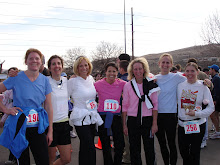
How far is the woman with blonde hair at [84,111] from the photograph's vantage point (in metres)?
3.28

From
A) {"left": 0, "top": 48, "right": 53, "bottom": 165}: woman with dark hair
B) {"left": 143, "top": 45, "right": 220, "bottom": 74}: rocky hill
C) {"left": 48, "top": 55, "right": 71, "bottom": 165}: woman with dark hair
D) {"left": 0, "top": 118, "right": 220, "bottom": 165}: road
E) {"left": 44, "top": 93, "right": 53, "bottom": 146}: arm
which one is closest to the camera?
{"left": 0, "top": 48, "right": 53, "bottom": 165}: woman with dark hair

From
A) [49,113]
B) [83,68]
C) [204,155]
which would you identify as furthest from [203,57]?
[49,113]

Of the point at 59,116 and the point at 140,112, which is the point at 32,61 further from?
the point at 140,112

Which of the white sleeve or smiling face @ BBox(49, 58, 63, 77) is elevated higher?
smiling face @ BBox(49, 58, 63, 77)

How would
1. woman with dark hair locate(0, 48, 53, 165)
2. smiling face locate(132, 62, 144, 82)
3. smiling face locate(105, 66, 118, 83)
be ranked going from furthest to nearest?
smiling face locate(105, 66, 118, 83) → smiling face locate(132, 62, 144, 82) → woman with dark hair locate(0, 48, 53, 165)

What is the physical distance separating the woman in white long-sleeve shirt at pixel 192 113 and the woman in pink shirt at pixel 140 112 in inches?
18.3

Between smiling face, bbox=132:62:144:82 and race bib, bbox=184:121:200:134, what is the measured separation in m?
1.07

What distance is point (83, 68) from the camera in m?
3.52

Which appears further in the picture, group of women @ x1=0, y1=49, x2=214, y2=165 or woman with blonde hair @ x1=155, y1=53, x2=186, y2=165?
woman with blonde hair @ x1=155, y1=53, x2=186, y2=165

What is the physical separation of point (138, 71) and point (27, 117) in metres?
1.88

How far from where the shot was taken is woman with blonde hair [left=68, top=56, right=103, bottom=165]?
328cm

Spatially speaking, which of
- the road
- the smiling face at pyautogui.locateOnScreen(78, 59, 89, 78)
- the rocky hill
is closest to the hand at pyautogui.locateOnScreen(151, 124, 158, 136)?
the road

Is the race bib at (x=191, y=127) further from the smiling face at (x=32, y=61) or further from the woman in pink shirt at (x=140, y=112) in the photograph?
the smiling face at (x=32, y=61)

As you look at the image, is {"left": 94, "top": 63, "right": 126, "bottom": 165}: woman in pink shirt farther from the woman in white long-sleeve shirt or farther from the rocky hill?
the rocky hill
